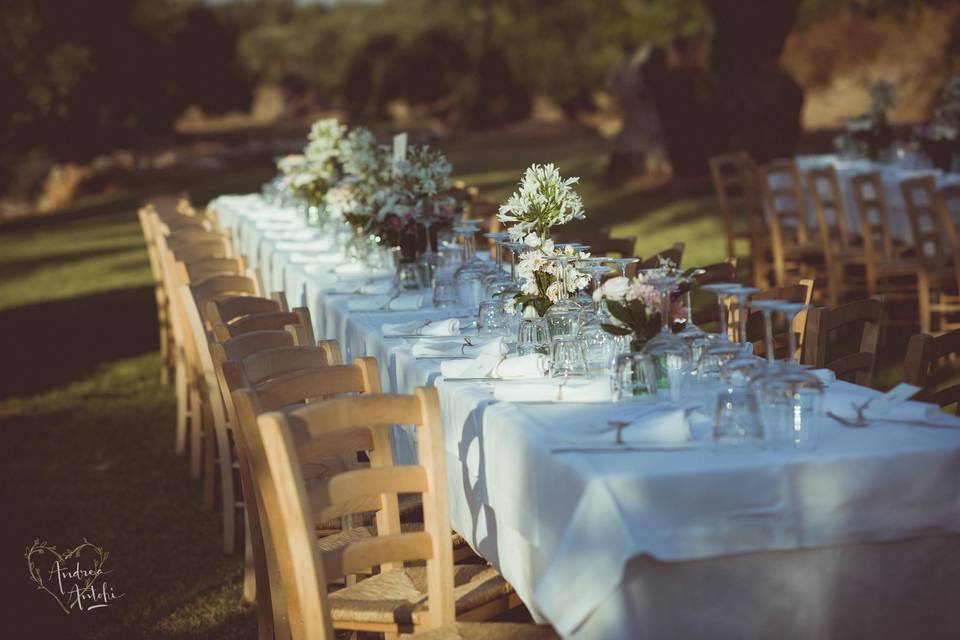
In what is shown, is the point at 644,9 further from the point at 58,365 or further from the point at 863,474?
the point at 863,474

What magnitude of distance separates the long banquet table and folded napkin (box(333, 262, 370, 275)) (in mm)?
4003

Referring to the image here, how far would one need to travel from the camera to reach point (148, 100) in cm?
3650

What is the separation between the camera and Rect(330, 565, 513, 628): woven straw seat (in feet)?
12.6

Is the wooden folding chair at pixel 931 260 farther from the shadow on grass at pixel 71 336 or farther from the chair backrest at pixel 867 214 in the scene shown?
the shadow on grass at pixel 71 336

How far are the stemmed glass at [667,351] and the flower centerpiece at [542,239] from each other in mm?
673

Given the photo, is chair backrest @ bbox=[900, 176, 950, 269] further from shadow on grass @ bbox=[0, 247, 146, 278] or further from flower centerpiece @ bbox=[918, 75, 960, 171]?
shadow on grass @ bbox=[0, 247, 146, 278]

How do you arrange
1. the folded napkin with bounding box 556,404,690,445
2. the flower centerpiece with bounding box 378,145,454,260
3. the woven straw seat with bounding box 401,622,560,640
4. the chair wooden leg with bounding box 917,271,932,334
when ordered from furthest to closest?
the chair wooden leg with bounding box 917,271,932,334
the flower centerpiece with bounding box 378,145,454,260
the woven straw seat with bounding box 401,622,560,640
the folded napkin with bounding box 556,404,690,445

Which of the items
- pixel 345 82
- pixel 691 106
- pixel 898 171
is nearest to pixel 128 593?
pixel 898 171

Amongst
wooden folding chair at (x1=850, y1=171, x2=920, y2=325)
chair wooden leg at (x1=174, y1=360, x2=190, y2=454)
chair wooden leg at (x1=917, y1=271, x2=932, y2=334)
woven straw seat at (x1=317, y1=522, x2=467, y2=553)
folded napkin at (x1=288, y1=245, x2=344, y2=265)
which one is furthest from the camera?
wooden folding chair at (x1=850, y1=171, x2=920, y2=325)

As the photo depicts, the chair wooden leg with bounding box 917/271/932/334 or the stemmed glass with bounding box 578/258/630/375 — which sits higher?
the stemmed glass with bounding box 578/258/630/375

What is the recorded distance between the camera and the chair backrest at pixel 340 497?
3.38 m

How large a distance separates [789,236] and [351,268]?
5153 mm

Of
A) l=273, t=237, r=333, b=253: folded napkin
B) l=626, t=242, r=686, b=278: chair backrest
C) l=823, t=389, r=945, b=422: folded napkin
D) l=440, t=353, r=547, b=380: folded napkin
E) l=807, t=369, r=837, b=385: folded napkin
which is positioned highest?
l=273, t=237, r=333, b=253: folded napkin

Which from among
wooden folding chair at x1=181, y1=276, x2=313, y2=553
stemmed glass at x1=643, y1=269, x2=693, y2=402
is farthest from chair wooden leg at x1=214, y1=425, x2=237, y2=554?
stemmed glass at x1=643, y1=269, x2=693, y2=402
